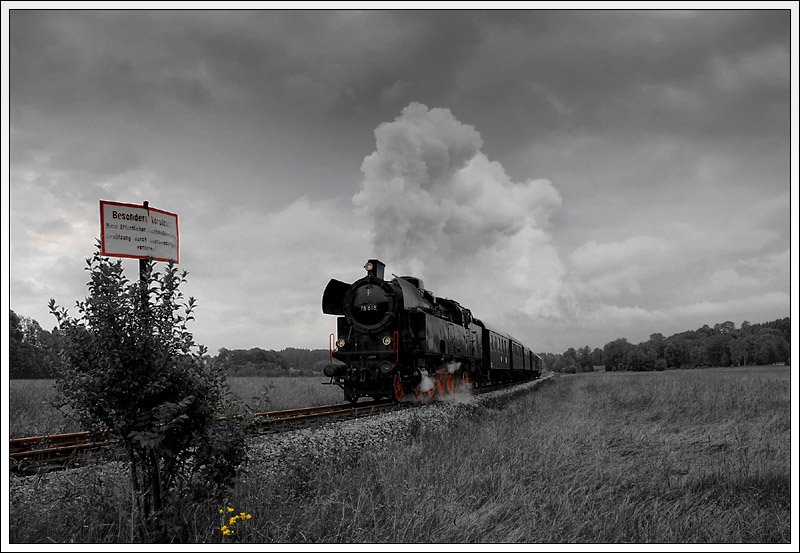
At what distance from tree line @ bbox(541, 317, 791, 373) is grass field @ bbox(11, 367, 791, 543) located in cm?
214

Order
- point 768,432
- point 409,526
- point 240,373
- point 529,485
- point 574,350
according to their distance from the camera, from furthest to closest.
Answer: point 574,350 < point 240,373 < point 768,432 < point 529,485 < point 409,526

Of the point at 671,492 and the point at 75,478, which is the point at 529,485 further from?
the point at 75,478

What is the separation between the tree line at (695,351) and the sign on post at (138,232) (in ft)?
18.0

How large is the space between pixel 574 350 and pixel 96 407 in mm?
142258

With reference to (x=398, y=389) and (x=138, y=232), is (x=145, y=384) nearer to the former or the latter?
(x=138, y=232)

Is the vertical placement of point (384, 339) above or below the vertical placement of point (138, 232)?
below

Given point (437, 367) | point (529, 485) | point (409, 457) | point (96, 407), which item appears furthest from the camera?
point (437, 367)

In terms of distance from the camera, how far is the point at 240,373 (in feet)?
150

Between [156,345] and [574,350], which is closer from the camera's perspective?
[156,345]

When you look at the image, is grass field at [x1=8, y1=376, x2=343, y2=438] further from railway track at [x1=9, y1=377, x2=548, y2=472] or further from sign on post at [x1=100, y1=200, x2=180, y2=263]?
sign on post at [x1=100, y1=200, x2=180, y2=263]

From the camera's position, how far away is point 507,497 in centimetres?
670

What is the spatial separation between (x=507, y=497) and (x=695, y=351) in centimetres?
4526

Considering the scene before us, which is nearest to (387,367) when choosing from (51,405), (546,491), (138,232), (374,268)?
(374,268)

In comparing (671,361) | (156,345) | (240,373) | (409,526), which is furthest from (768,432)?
(671,361)
